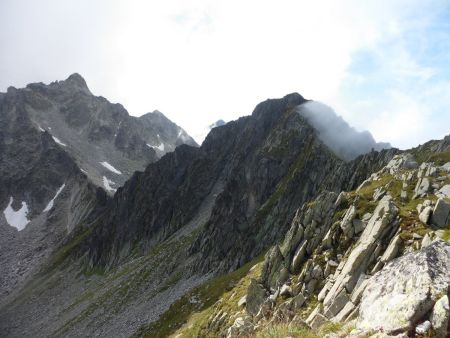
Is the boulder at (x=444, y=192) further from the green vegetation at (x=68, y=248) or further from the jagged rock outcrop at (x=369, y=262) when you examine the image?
the green vegetation at (x=68, y=248)

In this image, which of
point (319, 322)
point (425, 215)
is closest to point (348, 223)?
point (425, 215)

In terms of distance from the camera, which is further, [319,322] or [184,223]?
[184,223]

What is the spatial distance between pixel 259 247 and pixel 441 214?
62333mm

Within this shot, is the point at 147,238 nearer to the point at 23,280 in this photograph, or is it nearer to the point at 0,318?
the point at 0,318

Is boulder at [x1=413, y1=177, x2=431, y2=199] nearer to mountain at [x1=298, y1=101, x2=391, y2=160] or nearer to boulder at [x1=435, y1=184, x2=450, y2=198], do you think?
boulder at [x1=435, y1=184, x2=450, y2=198]

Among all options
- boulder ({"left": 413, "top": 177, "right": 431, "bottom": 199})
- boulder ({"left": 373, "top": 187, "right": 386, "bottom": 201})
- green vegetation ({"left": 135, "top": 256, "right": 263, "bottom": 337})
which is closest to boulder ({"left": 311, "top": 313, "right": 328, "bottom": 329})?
boulder ({"left": 413, "top": 177, "right": 431, "bottom": 199})

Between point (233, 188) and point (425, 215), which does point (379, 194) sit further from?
point (233, 188)

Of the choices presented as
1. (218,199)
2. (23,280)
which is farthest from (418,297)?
(23,280)

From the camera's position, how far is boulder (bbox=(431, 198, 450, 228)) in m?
26.8

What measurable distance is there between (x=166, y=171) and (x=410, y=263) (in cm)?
15869

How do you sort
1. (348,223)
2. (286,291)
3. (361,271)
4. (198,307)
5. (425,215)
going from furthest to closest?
(198,307)
(286,291)
(348,223)
(425,215)
(361,271)

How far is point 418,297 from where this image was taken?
10.9 meters

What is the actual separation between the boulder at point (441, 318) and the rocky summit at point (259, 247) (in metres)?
0.03

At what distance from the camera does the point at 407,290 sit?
11500 millimetres
